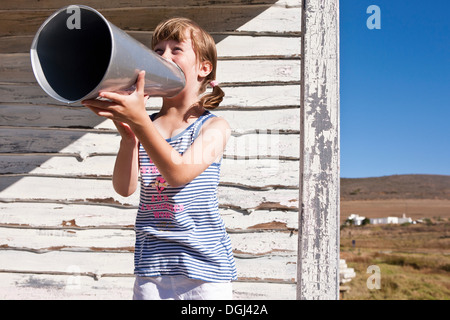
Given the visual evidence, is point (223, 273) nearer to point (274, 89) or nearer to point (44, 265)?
point (274, 89)

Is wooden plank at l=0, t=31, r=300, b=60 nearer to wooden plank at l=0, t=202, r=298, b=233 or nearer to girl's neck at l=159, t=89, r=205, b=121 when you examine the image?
wooden plank at l=0, t=202, r=298, b=233

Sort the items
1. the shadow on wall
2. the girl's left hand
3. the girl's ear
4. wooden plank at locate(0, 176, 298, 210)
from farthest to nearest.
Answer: the shadow on wall, wooden plank at locate(0, 176, 298, 210), the girl's ear, the girl's left hand

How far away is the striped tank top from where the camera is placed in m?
1.43

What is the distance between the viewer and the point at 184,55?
1.58 m

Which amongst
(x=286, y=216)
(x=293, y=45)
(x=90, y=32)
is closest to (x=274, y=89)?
(x=293, y=45)

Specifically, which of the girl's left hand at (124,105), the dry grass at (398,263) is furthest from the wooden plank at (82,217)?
the dry grass at (398,263)

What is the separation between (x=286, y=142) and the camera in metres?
2.96

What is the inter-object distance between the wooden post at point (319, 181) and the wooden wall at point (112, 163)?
0.98 feet

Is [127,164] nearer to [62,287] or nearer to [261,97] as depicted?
[261,97]

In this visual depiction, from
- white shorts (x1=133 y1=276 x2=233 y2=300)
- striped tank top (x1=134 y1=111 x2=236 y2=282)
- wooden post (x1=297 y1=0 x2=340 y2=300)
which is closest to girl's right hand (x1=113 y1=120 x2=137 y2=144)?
striped tank top (x1=134 y1=111 x2=236 y2=282)

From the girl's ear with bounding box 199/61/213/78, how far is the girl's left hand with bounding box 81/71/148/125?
44 centimetres

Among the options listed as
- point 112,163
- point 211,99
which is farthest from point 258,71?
point 211,99

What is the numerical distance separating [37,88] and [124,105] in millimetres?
2334

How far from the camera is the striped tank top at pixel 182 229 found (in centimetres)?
143
